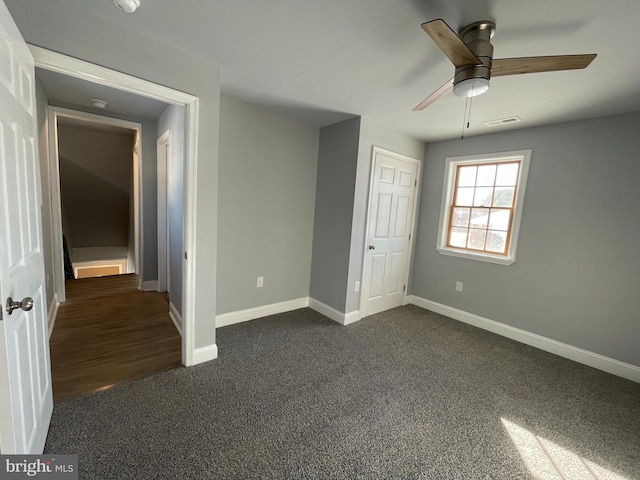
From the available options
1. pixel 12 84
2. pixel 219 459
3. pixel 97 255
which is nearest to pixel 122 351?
pixel 219 459

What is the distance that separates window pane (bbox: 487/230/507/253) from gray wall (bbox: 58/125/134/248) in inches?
233

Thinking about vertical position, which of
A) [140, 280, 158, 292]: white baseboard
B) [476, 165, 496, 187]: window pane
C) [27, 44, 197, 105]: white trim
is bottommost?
[140, 280, 158, 292]: white baseboard

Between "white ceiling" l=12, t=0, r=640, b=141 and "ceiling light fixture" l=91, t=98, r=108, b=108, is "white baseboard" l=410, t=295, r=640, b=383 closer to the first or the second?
"white ceiling" l=12, t=0, r=640, b=141

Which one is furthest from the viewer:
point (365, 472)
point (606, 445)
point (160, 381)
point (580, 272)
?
point (580, 272)

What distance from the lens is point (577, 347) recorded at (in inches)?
108

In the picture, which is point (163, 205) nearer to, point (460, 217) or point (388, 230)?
point (388, 230)

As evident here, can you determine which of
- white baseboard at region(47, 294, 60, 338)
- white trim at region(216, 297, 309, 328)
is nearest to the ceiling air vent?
white trim at region(216, 297, 309, 328)

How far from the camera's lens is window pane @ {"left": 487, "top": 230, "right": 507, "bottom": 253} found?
3252 mm

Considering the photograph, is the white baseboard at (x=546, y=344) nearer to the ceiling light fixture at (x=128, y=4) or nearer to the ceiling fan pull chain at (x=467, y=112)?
the ceiling fan pull chain at (x=467, y=112)

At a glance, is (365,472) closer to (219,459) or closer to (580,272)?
(219,459)

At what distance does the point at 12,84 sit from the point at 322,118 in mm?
2525

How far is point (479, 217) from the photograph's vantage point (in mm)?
3459

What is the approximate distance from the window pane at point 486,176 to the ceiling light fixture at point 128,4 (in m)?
3.67

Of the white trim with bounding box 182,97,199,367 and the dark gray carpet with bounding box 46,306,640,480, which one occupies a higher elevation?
the white trim with bounding box 182,97,199,367
